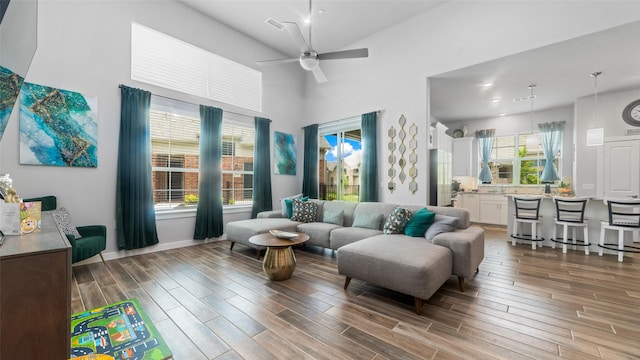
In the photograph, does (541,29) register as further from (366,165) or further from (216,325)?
(216,325)

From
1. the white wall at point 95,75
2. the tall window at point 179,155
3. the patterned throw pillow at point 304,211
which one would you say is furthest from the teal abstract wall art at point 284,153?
the white wall at point 95,75

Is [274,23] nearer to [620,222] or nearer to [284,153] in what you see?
[284,153]

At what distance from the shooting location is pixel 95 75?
354 centimetres

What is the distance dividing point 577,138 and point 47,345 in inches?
337

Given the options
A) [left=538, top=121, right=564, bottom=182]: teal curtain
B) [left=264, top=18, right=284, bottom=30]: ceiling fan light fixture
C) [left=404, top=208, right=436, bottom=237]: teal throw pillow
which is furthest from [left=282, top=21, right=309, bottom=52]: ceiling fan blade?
[left=538, top=121, right=564, bottom=182]: teal curtain

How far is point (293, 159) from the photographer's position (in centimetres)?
633

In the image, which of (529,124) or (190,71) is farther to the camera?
(529,124)

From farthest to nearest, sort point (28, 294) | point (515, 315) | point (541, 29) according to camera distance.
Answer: point (541, 29)
point (515, 315)
point (28, 294)

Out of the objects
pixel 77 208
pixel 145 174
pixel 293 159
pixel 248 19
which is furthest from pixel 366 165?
pixel 77 208

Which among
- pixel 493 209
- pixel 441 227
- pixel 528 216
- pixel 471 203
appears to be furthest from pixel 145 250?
pixel 493 209

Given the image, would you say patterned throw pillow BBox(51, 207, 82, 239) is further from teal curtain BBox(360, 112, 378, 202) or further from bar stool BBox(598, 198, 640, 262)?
bar stool BBox(598, 198, 640, 262)

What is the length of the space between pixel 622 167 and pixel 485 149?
8.87 ft


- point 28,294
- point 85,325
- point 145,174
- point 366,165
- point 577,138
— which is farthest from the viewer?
point 577,138

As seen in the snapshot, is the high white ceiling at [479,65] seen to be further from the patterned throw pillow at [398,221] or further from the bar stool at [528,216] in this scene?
the patterned throw pillow at [398,221]
